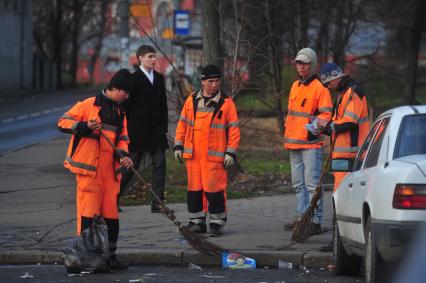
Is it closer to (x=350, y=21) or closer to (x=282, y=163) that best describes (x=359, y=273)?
(x=282, y=163)

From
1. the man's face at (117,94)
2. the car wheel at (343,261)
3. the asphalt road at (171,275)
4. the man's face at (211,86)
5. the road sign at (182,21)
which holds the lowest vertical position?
the asphalt road at (171,275)

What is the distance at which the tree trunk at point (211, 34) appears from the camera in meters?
15.7

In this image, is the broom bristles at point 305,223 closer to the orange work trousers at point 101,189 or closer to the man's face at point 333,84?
the man's face at point 333,84

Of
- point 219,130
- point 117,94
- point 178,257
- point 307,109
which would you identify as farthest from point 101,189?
point 307,109

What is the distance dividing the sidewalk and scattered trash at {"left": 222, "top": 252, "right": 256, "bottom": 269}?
16 centimetres

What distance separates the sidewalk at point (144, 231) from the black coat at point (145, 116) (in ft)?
2.67

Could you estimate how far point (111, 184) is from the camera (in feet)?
30.4

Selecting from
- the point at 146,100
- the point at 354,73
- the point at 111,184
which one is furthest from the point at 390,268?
the point at 354,73

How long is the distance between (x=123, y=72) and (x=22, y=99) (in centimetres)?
3109

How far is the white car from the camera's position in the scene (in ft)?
22.7

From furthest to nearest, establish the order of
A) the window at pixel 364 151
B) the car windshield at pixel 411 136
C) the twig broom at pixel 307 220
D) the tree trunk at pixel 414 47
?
the tree trunk at pixel 414 47 < the twig broom at pixel 307 220 < the window at pixel 364 151 < the car windshield at pixel 411 136

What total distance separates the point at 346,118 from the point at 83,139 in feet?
8.19

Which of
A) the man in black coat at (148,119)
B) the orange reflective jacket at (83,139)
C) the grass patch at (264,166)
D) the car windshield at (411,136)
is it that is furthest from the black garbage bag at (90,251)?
the grass patch at (264,166)

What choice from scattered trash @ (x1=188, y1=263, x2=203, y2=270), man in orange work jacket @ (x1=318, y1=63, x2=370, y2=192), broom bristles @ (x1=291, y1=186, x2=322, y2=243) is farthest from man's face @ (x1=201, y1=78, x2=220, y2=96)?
scattered trash @ (x1=188, y1=263, x2=203, y2=270)
